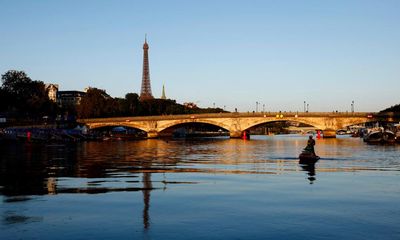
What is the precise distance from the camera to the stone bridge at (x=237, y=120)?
449 feet

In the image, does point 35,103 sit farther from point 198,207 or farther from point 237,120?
point 198,207

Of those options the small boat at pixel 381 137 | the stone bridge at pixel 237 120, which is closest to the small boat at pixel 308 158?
the small boat at pixel 381 137

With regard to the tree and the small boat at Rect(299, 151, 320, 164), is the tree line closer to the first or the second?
the tree

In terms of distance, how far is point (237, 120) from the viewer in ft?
490

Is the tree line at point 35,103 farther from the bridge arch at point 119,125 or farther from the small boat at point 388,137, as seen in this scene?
the small boat at point 388,137

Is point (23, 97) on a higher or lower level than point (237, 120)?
higher

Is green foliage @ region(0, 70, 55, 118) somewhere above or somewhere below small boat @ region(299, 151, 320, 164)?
above

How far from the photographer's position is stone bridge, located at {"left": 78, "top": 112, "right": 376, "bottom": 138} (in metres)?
137

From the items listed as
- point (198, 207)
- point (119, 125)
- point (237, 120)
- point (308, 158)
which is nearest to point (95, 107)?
point (119, 125)

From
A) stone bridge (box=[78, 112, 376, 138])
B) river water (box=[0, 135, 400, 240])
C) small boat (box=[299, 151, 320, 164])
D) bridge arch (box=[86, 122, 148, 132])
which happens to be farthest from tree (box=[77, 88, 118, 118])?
river water (box=[0, 135, 400, 240])

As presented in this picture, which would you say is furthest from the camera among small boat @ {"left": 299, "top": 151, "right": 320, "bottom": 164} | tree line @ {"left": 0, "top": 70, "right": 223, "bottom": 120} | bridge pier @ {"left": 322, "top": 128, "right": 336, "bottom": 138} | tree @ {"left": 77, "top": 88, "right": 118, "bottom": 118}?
tree @ {"left": 77, "top": 88, "right": 118, "bottom": 118}

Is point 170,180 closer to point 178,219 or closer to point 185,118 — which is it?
point 178,219

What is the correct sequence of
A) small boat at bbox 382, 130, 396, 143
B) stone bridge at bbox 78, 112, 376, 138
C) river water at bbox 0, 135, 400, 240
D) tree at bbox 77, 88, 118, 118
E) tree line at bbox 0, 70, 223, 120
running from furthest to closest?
tree at bbox 77, 88, 118, 118
tree line at bbox 0, 70, 223, 120
stone bridge at bbox 78, 112, 376, 138
small boat at bbox 382, 130, 396, 143
river water at bbox 0, 135, 400, 240

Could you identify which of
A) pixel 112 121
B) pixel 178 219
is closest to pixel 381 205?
pixel 178 219
